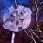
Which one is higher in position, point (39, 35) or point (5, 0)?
point (5, 0)

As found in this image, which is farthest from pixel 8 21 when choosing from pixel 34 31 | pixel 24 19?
pixel 34 31

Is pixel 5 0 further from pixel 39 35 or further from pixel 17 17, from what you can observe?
pixel 39 35

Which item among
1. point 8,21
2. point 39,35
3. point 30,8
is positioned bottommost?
point 39,35

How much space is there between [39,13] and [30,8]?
0.09 m

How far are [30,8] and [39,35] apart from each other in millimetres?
249

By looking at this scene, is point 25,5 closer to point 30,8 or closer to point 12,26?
point 30,8

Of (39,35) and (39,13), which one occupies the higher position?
(39,13)

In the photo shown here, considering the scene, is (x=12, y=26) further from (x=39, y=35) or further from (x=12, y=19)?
(x=39, y=35)

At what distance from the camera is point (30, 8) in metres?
1.06

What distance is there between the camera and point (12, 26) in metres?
1.05

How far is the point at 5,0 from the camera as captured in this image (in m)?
1.06

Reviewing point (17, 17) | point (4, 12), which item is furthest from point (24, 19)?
point (4, 12)

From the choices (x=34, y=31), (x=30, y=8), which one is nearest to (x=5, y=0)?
(x=30, y=8)

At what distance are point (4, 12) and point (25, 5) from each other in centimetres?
19
